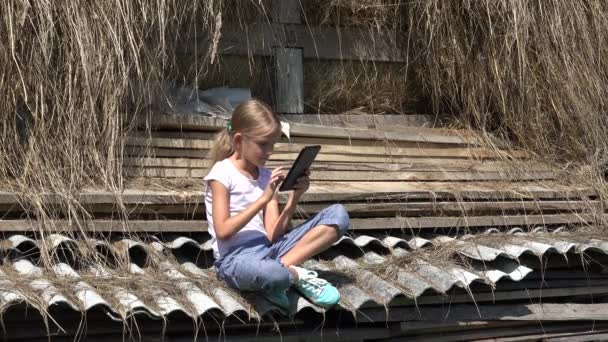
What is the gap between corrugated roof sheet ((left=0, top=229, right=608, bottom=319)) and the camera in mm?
3904

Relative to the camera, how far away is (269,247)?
4.49 m

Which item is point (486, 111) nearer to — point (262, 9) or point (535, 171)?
point (535, 171)

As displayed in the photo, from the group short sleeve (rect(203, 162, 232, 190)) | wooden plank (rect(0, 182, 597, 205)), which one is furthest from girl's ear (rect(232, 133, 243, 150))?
wooden plank (rect(0, 182, 597, 205))

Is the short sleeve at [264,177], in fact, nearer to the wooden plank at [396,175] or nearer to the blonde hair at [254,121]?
the blonde hair at [254,121]

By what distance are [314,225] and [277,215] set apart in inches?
8.4

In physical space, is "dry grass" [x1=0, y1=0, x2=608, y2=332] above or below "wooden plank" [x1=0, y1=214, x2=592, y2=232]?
above

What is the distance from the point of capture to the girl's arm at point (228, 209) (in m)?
4.18

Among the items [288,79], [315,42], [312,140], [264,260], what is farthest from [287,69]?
[264,260]

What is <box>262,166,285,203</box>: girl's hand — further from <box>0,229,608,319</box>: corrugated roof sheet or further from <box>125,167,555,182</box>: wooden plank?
<box>125,167,555,182</box>: wooden plank

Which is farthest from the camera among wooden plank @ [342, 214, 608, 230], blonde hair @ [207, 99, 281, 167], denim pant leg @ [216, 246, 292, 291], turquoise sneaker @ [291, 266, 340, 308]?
wooden plank @ [342, 214, 608, 230]

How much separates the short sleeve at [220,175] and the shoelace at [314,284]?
0.57 m

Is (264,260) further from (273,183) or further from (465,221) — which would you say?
(465,221)

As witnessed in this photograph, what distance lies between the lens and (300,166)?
4320 mm

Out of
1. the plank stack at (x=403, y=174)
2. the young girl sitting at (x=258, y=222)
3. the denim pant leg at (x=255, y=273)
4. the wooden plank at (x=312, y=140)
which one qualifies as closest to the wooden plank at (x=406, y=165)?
the plank stack at (x=403, y=174)
